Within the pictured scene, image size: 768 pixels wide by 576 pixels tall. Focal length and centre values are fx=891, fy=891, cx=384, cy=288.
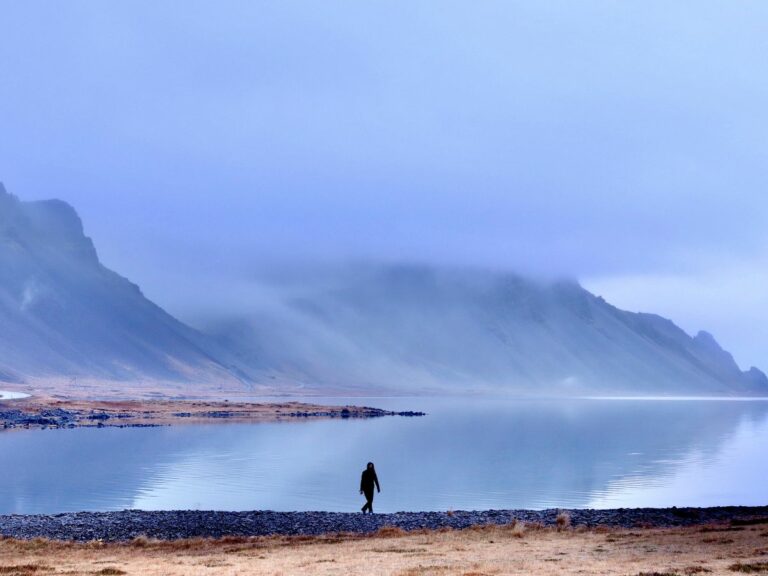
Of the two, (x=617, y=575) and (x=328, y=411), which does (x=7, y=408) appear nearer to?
(x=328, y=411)

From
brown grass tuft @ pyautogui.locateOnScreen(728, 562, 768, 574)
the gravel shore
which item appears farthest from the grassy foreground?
the gravel shore

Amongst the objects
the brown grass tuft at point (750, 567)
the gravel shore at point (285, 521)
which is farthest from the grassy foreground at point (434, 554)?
the gravel shore at point (285, 521)

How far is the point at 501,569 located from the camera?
21.8m

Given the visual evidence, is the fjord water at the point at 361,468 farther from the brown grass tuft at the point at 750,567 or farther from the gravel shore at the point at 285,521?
the brown grass tuft at the point at 750,567

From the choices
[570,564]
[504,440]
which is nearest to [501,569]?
[570,564]

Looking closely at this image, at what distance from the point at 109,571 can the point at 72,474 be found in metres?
39.1

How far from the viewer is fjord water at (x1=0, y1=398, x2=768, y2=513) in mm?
47094

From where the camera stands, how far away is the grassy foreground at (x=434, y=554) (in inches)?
864

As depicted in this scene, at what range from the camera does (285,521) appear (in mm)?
33781

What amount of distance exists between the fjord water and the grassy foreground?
1526 cm

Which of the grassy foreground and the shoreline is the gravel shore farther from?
the shoreline

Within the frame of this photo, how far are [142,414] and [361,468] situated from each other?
78.1m

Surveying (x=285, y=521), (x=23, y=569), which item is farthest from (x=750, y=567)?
(x=285, y=521)

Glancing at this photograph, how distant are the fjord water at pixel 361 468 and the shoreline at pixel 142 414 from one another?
1203 centimetres
